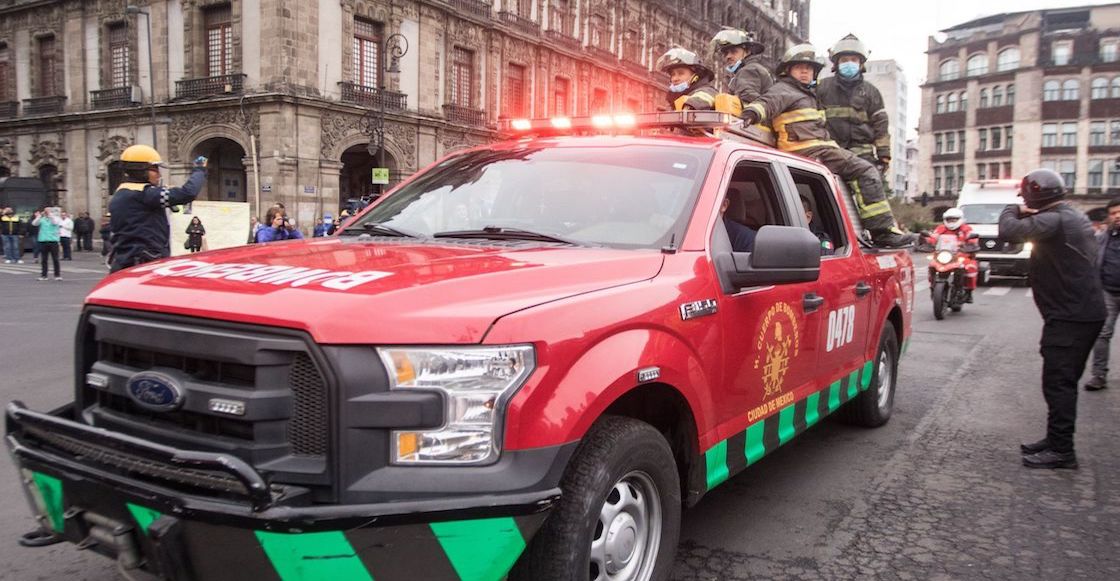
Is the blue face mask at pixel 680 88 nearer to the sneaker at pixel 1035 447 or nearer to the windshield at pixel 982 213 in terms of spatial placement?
the sneaker at pixel 1035 447

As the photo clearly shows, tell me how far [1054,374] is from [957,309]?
31.1 ft

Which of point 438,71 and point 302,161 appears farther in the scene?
point 438,71

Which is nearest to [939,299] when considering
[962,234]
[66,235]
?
[962,234]

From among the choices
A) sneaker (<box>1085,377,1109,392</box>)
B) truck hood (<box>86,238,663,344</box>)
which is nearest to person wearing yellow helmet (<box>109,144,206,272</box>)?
truck hood (<box>86,238,663,344</box>)

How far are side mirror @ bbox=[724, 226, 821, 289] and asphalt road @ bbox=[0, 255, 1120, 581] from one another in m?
1.23

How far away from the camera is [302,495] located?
203cm

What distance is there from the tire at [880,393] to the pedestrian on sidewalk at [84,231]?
31527 millimetres

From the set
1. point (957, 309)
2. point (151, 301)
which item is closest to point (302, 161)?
point (957, 309)

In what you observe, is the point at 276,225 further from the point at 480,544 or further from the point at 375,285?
the point at 480,544

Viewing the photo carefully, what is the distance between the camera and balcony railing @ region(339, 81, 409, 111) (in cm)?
2833

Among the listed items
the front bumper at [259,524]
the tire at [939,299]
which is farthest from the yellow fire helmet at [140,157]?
the tire at [939,299]

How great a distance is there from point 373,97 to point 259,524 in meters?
29.0

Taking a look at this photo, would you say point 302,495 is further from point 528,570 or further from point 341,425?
point 528,570

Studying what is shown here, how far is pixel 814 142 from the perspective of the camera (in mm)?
6551
